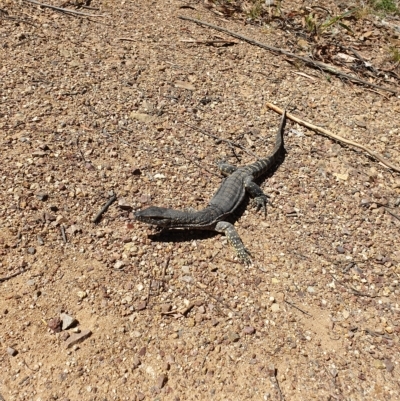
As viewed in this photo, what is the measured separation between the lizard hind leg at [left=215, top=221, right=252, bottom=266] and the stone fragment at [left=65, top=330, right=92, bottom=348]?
1.84 m

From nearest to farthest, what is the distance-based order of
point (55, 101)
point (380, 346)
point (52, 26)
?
point (380, 346) < point (55, 101) < point (52, 26)

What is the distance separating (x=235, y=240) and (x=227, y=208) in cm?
49

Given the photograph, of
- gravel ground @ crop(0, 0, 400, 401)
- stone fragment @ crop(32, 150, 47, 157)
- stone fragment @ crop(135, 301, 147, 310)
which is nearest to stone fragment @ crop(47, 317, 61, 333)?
gravel ground @ crop(0, 0, 400, 401)

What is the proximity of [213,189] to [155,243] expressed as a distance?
4.08ft

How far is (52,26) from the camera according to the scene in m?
7.50

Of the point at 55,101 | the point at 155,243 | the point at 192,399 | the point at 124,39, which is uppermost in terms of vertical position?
the point at 124,39

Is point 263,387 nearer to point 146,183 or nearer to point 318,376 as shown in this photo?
point 318,376

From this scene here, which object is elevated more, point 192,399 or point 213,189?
point 213,189

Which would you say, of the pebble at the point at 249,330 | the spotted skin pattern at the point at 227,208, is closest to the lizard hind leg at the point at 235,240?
the spotted skin pattern at the point at 227,208

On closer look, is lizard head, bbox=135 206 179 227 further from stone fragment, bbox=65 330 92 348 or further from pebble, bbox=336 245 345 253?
pebble, bbox=336 245 345 253

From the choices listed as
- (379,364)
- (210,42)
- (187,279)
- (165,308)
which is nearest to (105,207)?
(187,279)

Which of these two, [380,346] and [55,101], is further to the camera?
[55,101]

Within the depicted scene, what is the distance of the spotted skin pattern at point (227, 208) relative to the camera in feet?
15.9

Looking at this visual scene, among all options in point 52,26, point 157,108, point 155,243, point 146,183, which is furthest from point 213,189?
point 52,26
